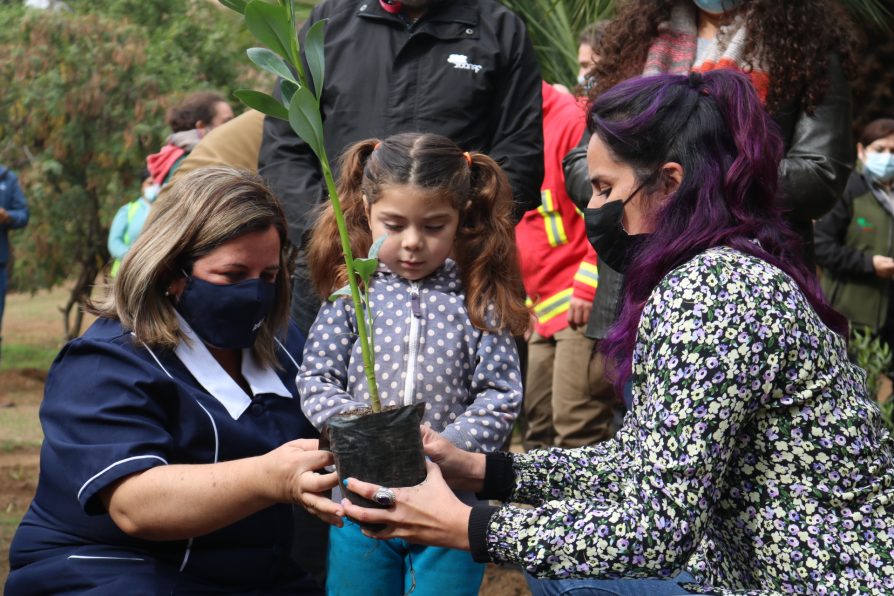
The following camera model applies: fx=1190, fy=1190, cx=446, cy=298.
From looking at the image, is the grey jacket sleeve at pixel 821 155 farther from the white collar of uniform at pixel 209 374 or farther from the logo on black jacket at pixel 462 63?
the white collar of uniform at pixel 209 374

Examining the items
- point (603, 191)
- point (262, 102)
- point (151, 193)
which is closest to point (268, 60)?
point (262, 102)

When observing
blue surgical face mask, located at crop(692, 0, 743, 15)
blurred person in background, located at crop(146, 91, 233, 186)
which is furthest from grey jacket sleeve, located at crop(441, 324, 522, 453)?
blurred person in background, located at crop(146, 91, 233, 186)

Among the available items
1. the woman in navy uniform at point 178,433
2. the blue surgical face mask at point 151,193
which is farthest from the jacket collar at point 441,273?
the blue surgical face mask at point 151,193

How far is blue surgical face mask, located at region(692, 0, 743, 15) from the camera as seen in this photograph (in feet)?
12.5

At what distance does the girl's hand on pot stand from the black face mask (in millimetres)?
649

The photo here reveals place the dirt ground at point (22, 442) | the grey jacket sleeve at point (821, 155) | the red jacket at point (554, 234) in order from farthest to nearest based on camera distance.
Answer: the red jacket at point (554, 234), the dirt ground at point (22, 442), the grey jacket sleeve at point (821, 155)

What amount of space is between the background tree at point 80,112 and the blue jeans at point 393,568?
8.77 meters

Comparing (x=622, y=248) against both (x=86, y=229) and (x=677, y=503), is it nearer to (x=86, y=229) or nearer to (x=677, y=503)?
(x=677, y=503)

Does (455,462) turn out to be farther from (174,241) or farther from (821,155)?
(821,155)

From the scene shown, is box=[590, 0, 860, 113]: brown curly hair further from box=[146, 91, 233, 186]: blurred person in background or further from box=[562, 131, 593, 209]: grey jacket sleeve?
box=[146, 91, 233, 186]: blurred person in background

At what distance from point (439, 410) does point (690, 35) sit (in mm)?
1691

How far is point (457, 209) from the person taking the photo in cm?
314

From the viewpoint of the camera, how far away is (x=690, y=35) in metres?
3.91

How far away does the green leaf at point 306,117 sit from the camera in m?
2.18
